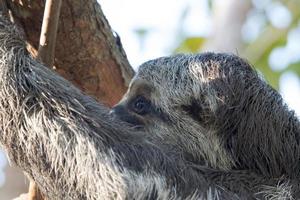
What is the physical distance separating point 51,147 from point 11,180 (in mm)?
7336

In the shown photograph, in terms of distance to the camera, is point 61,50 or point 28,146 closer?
point 28,146

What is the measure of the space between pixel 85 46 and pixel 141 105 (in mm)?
1023

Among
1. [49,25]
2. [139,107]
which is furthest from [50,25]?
[139,107]

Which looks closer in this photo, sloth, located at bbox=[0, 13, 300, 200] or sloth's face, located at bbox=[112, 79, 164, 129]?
sloth, located at bbox=[0, 13, 300, 200]

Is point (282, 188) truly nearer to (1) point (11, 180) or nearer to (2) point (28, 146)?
(2) point (28, 146)

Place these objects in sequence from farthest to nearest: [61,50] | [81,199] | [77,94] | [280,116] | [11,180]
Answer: [11,180] < [61,50] < [280,116] < [77,94] < [81,199]

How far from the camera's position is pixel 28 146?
6.86 meters

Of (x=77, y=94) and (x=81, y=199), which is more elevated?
(x=77, y=94)

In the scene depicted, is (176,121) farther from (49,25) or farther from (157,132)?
(49,25)

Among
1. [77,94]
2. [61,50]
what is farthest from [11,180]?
[77,94]

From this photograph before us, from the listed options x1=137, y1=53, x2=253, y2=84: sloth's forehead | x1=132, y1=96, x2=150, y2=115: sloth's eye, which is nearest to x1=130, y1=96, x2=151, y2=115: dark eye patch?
x1=132, y1=96, x2=150, y2=115: sloth's eye

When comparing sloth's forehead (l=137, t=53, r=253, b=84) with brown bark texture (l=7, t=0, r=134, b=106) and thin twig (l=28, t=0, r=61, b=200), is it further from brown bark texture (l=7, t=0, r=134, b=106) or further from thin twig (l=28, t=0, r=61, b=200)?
thin twig (l=28, t=0, r=61, b=200)

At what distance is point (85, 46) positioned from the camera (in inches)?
326

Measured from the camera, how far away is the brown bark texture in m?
7.93
